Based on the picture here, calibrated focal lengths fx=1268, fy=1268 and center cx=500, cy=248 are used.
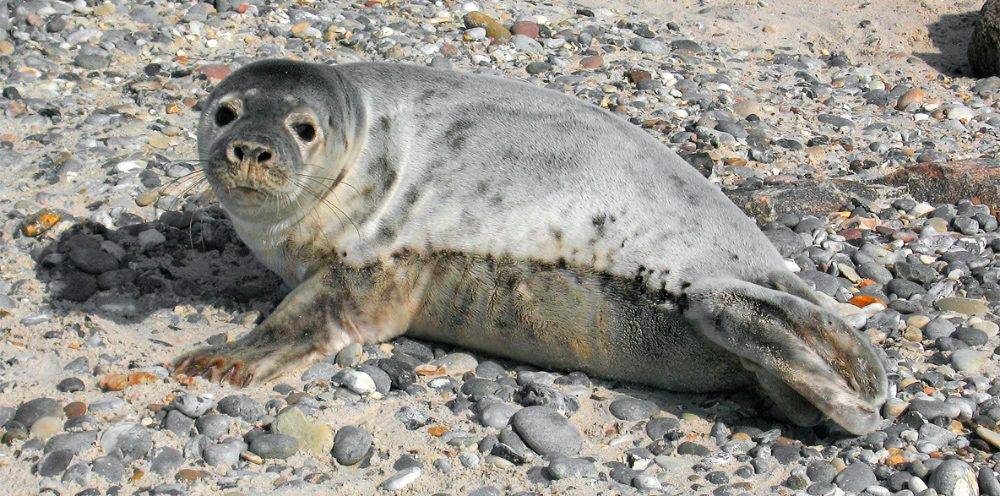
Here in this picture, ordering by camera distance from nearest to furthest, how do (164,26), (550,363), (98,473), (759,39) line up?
(98,473) → (550,363) → (164,26) → (759,39)

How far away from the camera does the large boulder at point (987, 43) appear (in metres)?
7.71

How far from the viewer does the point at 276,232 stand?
4578mm

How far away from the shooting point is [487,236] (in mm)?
4352

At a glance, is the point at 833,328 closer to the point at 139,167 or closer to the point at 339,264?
the point at 339,264

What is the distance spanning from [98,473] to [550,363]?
1.54 m

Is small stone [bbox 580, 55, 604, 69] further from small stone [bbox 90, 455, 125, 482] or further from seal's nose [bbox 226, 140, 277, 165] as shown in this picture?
small stone [bbox 90, 455, 125, 482]

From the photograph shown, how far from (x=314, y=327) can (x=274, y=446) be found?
0.68 metres

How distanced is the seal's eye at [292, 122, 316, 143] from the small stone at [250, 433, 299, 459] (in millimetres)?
1056

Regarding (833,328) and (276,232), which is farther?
(276,232)

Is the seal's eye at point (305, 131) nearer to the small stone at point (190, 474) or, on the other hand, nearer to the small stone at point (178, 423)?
the small stone at point (178, 423)

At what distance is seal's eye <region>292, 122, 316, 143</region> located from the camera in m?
4.32

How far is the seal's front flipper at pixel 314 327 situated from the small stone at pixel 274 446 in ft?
1.51

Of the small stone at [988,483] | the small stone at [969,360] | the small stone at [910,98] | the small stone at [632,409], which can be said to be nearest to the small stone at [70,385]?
the small stone at [632,409]

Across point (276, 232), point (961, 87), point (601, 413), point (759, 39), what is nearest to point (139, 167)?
point (276, 232)
